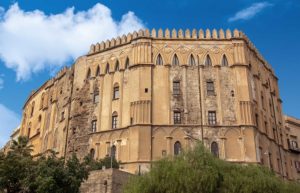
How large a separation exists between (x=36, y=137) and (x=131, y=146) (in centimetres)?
1555

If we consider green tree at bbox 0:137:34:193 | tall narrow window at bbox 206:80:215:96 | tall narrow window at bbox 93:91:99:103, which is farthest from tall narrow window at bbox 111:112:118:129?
green tree at bbox 0:137:34:193

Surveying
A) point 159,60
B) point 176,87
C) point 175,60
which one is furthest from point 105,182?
point 175,60

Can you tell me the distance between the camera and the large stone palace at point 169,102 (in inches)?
1134

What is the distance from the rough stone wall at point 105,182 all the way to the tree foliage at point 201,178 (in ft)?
12.5

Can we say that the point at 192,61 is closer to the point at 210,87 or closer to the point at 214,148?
the point at 210,87

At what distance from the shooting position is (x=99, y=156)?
99.4 ft

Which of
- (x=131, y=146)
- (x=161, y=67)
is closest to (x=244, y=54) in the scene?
(x=161, y=67)

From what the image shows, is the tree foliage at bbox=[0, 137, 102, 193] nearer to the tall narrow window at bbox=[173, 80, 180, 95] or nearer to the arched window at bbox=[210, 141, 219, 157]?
the arched window at bbox=[210, 141, 219, 157]

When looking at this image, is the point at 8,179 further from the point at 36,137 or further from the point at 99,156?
the point at 36,137

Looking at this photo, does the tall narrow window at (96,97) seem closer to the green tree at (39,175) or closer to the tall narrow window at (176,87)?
the tall narrow window at (176,87)

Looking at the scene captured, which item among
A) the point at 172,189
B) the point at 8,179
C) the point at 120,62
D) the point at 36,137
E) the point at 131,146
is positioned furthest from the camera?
the point at 36,137

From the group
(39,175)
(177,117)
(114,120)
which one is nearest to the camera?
(39,175)

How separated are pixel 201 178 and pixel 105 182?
7348 millimetres

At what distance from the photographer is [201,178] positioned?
54.6ft
